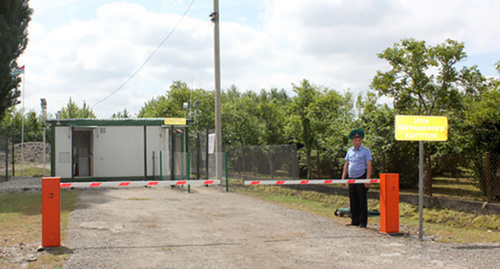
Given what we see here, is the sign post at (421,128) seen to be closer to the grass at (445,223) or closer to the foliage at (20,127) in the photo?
the grass at (445,223)

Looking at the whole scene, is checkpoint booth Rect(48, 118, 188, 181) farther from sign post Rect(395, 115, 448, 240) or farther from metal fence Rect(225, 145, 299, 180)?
sign post Rect(395, 115, 448, 240)

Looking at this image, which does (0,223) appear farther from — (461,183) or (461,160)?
(461,183)

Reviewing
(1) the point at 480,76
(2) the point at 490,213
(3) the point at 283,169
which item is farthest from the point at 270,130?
(2) the point at 490,213

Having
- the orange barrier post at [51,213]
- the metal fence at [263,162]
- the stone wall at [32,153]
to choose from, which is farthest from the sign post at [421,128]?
the stone wall at [32,153]

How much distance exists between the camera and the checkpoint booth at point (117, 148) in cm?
1892

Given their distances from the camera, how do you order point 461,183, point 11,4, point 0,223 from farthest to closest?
point 11,4
point 461,183
point 0,223

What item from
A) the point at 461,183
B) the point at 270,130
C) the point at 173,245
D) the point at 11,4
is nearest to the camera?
the point at 173,245

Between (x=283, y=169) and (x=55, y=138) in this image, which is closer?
(x=55, y=138)

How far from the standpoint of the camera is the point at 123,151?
64.6 ft

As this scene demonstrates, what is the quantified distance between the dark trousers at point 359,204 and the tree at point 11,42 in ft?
56.4

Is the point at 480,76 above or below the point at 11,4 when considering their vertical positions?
below

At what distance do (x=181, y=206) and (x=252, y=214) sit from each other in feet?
7.75

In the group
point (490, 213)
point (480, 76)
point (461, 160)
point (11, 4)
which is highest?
point (11, 4)

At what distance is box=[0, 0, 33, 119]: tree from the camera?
20.0 m
